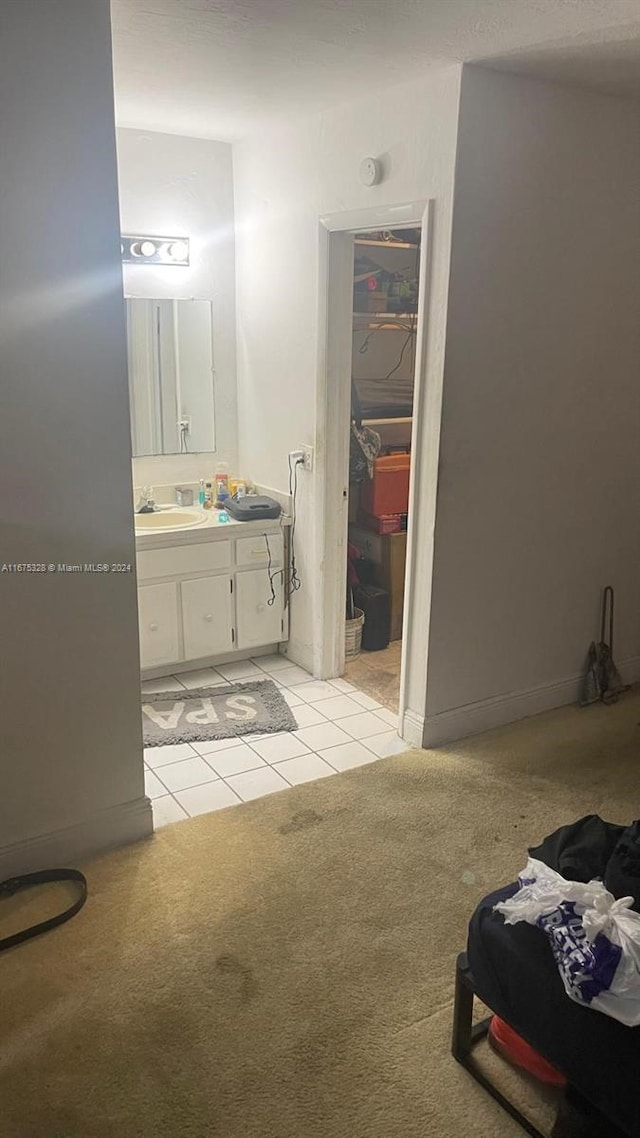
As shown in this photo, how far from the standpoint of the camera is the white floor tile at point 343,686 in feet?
12.6

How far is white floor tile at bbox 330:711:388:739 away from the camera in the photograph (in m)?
3.41

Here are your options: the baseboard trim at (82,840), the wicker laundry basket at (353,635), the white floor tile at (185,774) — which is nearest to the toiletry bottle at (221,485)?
the wicker laundry basket at (353,635)

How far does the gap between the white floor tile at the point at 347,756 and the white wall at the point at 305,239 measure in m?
0.33

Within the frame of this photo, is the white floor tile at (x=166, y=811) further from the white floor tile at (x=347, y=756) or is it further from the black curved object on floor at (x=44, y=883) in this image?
the white floor tile at (x=347, y=756)

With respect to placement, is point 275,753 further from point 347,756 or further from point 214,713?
point 214,713

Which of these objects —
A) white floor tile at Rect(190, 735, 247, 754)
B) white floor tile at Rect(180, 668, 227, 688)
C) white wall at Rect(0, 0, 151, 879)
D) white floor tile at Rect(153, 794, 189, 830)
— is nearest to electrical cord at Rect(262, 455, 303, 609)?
white floor tile at Rect(180, 668, 227, 688)

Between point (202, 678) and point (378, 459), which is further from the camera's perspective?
point (378, 459)

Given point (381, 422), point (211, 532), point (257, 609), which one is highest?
point (381, 422)

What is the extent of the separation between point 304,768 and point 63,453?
153 centimetres

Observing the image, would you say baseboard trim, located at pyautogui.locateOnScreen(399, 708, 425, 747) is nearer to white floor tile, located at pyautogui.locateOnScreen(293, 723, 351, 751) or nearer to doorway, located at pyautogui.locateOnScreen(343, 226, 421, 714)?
white floor tile, located at pyautogui.locateOnScreen(293, 723, 351, 751)

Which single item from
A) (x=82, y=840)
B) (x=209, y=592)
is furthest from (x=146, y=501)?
(x=82, y=840)

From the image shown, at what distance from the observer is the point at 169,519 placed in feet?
12.9

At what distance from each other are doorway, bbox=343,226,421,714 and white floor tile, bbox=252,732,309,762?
2.39 feet

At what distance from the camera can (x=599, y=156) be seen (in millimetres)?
3025
